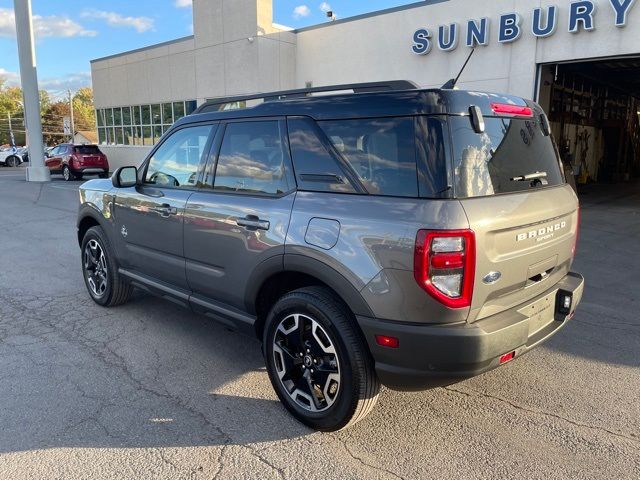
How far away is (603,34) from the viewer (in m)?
11.5

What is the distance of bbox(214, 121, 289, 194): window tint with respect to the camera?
10.5ft

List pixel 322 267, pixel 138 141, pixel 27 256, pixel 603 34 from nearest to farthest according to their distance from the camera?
1. pixel 322 267
2. pixel 27 256
3. pixel 603 34
4. pixel 138 141

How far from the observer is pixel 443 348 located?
2416 millimetres

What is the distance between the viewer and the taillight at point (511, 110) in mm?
2809

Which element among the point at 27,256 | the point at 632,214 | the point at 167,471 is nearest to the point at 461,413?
the point at 167,471

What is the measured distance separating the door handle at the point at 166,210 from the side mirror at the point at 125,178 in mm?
614

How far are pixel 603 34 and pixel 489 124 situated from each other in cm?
1128

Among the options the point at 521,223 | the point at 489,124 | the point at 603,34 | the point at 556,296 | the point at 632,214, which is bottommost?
the point at 632,214

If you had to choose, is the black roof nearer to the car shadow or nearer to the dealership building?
the car shadow

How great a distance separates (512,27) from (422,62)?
2763 mm

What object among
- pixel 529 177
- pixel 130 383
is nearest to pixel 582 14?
pixel 529 177

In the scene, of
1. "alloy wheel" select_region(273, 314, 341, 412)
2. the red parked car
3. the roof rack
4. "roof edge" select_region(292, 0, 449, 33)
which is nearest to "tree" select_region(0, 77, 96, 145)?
the red parked car

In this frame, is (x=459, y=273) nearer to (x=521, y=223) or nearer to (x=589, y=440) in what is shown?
(x=521, y=223)

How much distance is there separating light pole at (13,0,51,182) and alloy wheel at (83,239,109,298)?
63.2ft
